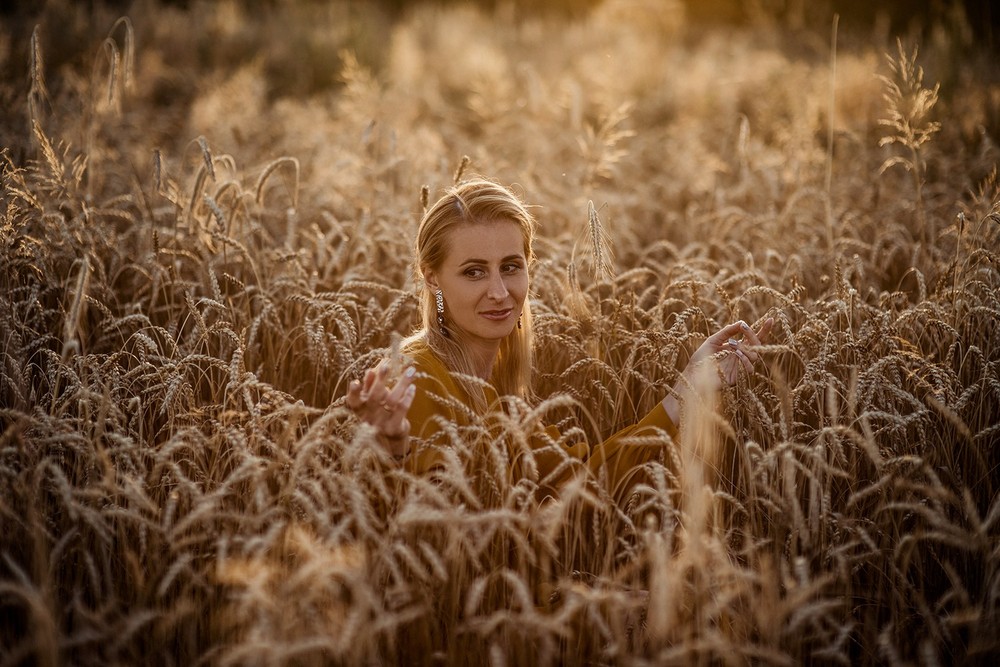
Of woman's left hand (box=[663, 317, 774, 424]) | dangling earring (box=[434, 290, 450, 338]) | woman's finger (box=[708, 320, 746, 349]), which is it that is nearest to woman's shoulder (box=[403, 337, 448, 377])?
dangling earring (box=[434, 290, 450, 338])

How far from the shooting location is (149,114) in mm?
7156

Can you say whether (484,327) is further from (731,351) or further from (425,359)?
(731,351)

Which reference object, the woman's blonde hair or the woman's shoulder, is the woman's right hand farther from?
the woman's blonde hair

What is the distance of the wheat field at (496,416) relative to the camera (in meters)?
1.75

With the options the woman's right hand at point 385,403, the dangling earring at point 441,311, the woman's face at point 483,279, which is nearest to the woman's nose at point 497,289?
the woman's face at point 483,279

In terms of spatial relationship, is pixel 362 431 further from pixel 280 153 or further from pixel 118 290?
pixel 280 153

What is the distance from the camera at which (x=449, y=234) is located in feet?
8.76

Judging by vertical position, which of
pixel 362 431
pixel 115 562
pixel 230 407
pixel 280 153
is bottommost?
pixel 115 562

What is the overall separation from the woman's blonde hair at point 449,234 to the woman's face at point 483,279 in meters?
0.03

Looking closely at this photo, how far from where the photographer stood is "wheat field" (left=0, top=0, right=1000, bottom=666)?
1.75 m

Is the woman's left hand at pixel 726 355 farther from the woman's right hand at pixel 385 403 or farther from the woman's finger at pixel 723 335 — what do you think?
the woman's right hand at pixel 385 403

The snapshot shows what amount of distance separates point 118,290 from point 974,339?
11.0 feet

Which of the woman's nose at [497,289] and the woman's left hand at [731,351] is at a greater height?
the woman's nose at [497,289]

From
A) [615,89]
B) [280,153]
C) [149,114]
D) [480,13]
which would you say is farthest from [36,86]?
[480,13]
